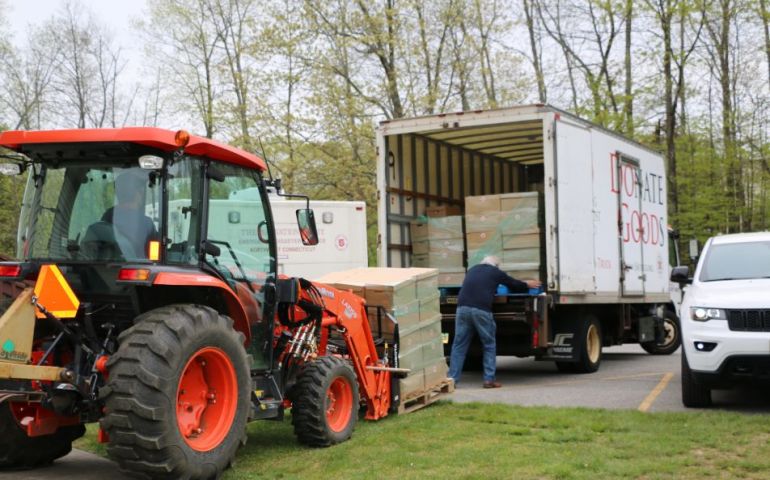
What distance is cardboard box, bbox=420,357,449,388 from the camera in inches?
358

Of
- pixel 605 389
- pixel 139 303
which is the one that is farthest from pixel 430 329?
pixel 139 303

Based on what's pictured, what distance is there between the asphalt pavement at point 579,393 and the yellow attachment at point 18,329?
4.52 ft

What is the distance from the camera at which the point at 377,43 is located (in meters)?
25.4

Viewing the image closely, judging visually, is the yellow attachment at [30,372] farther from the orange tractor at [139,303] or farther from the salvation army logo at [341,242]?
the salvation army logo at [341,242]

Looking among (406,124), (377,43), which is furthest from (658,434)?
(377,43)

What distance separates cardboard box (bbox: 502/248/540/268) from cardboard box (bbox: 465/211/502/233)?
16.2 inches

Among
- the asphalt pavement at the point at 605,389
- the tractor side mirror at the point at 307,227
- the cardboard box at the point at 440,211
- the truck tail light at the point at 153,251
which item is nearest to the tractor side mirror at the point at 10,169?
the truck tail light at the point at 153,251

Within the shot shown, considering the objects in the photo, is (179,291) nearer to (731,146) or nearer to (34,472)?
(34,472)

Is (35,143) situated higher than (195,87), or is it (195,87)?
(195,87)

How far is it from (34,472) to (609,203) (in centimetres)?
916

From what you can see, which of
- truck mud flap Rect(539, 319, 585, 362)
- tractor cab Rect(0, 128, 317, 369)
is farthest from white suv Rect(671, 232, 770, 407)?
tractor cab Rect(0, 128, 317, 369)

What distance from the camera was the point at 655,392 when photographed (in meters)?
10.1

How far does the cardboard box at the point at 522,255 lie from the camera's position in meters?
11.5

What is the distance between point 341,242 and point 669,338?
22.6 feet
